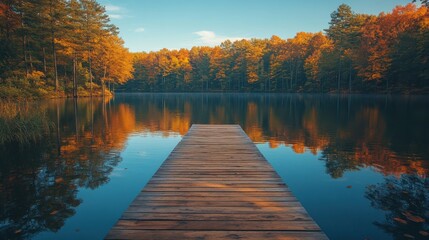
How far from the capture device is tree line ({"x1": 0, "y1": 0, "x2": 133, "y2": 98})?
1241 inches

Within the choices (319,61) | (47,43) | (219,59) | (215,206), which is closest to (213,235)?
(215,206)

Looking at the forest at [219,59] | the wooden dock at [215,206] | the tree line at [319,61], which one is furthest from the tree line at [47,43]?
the tree line at [319,61]

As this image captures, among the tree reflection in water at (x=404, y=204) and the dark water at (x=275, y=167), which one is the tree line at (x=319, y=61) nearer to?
the dark water at (x=275, y=167)

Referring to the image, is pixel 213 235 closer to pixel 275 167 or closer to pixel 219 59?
pixel 275 167

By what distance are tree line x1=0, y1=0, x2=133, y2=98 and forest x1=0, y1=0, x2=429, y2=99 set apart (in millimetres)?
114

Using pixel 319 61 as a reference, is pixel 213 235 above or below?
below

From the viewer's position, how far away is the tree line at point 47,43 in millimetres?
31516

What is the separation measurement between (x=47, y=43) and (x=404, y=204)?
137 ft

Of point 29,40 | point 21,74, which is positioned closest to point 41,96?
point 21,74

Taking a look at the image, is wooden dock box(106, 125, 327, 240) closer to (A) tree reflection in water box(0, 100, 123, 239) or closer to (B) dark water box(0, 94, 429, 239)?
(B) dark water box(0, 94, 429, 239)

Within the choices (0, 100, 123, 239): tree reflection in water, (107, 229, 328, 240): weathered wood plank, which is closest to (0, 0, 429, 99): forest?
(0, 100, 123, 239): tree reflection in water

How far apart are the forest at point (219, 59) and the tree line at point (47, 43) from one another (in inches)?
4.5

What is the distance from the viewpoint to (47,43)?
36812mm

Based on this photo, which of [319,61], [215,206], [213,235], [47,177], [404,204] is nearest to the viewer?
[213,235]
